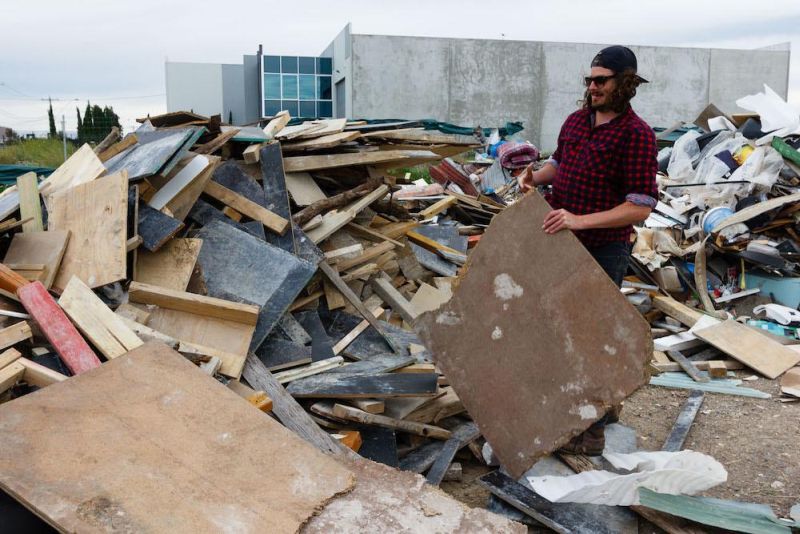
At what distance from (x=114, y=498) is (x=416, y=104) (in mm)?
34164

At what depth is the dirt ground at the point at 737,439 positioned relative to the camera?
3727 mm

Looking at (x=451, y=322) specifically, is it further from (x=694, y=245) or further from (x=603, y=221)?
(x=694, y=245)

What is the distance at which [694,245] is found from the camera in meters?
7.84

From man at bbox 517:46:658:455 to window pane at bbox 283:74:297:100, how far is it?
3533 cm

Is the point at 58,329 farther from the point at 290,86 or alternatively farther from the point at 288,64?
the point at 288,64

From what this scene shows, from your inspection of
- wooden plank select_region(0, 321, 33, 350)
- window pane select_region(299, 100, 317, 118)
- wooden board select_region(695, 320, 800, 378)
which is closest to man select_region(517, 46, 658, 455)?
wooden plank select_region(0, 321, 33, 350)

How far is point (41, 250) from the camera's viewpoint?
Result: 13.4ft

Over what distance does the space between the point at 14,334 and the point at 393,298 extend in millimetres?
2823

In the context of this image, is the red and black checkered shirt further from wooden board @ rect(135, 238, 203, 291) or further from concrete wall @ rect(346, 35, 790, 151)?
concrete wall @ rect(346, 35, 790, 151)

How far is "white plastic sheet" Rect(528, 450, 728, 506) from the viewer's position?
3213mm

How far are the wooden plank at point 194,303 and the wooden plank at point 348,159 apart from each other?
73.4 inches

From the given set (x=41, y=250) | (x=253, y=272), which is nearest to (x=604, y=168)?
(x=253, y=272)

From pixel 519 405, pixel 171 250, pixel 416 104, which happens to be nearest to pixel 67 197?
pixel 171 250

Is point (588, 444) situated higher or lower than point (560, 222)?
lower
